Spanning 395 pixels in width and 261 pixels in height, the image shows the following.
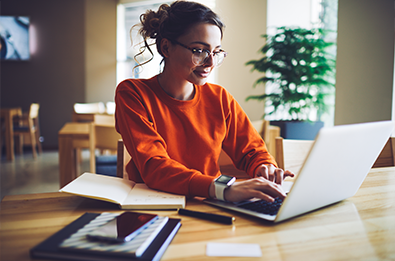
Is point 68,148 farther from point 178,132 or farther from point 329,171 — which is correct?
point 329,171

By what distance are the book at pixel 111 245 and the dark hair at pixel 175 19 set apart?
709mm

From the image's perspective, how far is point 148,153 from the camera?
84cm

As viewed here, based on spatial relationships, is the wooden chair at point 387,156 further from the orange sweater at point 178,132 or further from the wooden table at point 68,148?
the wooden table at point 68,148

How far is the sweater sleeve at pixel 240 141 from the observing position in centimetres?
108

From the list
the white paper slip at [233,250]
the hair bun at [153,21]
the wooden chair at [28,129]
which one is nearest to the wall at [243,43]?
the wooden chair at [28,129]

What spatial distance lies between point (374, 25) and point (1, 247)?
298 centimetres

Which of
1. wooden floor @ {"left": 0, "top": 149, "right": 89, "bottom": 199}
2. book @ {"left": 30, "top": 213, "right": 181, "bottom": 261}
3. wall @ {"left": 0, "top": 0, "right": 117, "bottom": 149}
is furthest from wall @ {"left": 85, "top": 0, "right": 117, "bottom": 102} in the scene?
book @ {"left": 30, "top": 213, "right": 181, "bottom": 261}

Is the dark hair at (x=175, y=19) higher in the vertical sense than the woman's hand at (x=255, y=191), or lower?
higher

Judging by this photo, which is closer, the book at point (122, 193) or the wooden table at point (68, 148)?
the book at point (122, 193)

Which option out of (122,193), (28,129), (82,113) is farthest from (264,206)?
(28,129)

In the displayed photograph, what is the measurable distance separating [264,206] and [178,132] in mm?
460

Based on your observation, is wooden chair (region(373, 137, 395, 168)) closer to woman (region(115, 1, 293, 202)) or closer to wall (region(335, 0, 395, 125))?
woman (region(115, 1, 293, 202))

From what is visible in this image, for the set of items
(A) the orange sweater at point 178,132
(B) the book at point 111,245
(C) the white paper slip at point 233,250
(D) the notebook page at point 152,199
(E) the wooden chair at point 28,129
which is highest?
(A) the orange sweater at point 178,132

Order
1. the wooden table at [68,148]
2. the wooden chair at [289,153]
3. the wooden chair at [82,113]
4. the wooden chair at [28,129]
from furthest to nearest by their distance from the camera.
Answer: the wooden chair at [28,129], the wooden chair at [82,113], the wooden table at [68,148], the wooden chair at [289,153]
